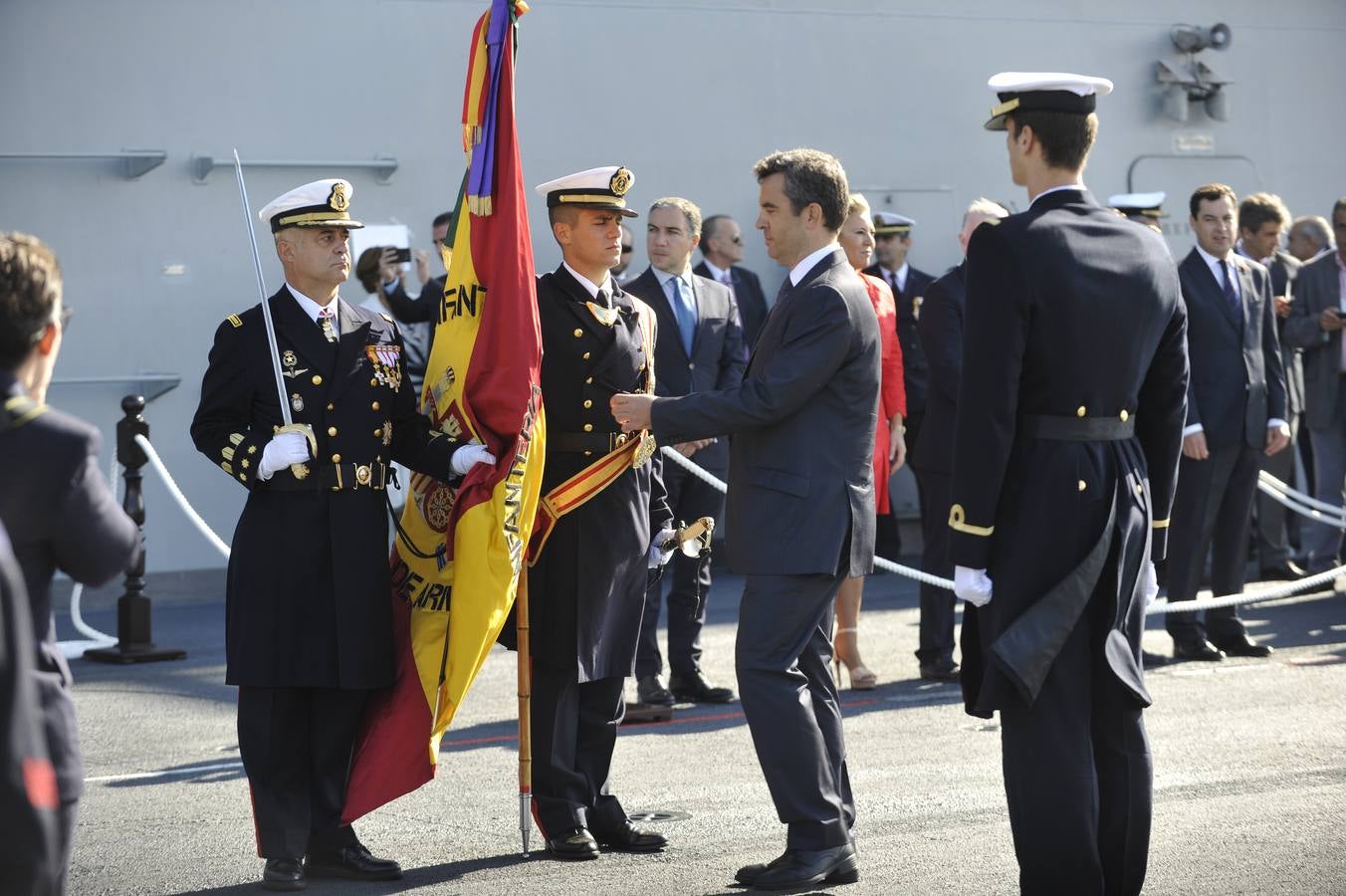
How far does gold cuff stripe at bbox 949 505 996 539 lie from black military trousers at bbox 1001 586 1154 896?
334 mm

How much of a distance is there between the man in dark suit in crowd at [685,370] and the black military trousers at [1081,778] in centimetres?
331

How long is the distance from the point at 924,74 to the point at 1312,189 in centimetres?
391

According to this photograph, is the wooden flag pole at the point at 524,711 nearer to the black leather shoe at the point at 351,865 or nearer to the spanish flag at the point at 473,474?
the spanish flag at the point at 473,474

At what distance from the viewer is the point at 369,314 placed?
5.53 m

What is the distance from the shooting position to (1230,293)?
8.58 m

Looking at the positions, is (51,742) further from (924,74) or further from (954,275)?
(924,74)

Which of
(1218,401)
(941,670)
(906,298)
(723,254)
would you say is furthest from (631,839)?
(906,298)

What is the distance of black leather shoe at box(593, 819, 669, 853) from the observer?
5.43 m

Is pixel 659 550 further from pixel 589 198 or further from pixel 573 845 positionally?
pixel 589 198

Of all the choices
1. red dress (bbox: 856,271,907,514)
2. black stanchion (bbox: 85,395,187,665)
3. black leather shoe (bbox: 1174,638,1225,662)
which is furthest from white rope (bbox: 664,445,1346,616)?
black stanchion (bbox: 85,395,187,665)

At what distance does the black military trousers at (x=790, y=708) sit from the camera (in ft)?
16.4

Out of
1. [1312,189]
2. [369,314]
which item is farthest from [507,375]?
[1312,189]

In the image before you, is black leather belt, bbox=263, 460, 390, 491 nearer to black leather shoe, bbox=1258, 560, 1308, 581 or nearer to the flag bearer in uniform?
the flag bearer in uniform

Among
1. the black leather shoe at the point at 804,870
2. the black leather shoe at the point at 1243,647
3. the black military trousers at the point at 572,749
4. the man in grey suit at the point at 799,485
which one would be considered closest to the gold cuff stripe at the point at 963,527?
the man in grey suit at the point at 799,485
